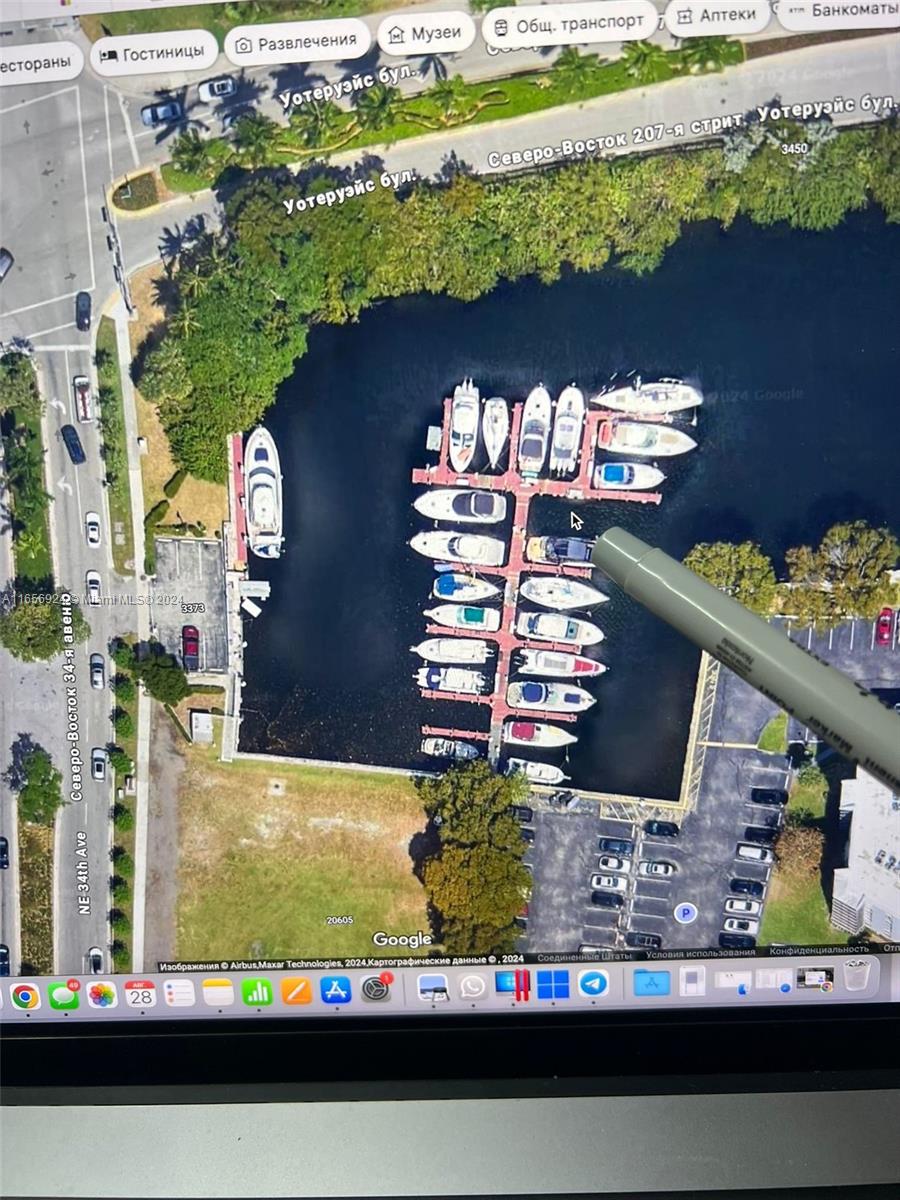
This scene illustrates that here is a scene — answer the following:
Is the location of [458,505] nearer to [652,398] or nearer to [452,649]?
[452,649]

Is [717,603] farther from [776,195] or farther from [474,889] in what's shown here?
[776,195]

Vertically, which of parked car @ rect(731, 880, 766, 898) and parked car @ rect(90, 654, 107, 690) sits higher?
parked car @ rect(90, 654, 107, 690)

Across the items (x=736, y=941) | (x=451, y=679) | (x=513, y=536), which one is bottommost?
(x=736, y=941)

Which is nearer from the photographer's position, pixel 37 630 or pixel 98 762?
pixel 37 630

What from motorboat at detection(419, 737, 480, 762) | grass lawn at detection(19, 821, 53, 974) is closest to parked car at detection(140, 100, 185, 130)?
motorboat at detection(419, 737, 480, 762)

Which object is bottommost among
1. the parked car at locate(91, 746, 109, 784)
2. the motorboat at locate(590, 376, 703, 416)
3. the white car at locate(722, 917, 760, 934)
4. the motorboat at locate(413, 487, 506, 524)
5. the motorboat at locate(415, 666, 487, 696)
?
the white car at locate(722, 917, 760, 934)

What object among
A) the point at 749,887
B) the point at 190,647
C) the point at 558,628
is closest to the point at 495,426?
the point at 558,628

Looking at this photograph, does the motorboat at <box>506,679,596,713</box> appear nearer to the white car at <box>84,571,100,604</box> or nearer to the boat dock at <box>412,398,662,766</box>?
the boat dock at <box>412,398,662,766</box>
